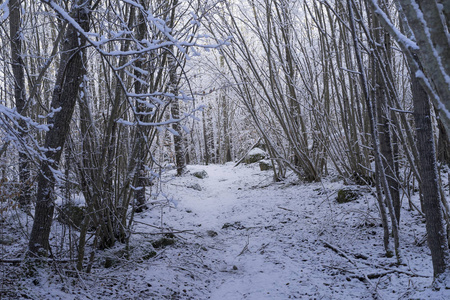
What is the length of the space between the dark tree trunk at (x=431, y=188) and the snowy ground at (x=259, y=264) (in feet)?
0.76

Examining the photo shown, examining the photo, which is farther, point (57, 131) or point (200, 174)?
point (200, 174)

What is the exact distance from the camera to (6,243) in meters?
3.22

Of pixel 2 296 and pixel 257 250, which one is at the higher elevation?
pixel 2 296

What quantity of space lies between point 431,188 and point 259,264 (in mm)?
1770

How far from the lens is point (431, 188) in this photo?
2.11 metres

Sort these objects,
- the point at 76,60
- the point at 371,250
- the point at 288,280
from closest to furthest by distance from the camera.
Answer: the point at 76,60, the point at 288,280, the point at 371,250

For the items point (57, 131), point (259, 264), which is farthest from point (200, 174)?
point (57, 131)

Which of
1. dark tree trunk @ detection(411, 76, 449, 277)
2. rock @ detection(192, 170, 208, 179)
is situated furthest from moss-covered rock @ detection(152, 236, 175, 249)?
rock @ detection(192, 170, 208, 179)

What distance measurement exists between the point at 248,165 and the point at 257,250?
7850 mm

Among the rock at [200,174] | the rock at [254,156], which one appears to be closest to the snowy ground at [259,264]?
the rock at [200,174]

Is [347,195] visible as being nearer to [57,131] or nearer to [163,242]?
[163,242]

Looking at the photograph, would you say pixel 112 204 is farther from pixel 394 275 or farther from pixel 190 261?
pixel 394 275

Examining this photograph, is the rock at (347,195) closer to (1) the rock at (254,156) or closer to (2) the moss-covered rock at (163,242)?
(2) the moss-covered rock at (163,242)

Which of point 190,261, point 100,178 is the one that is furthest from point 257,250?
point 100,178
